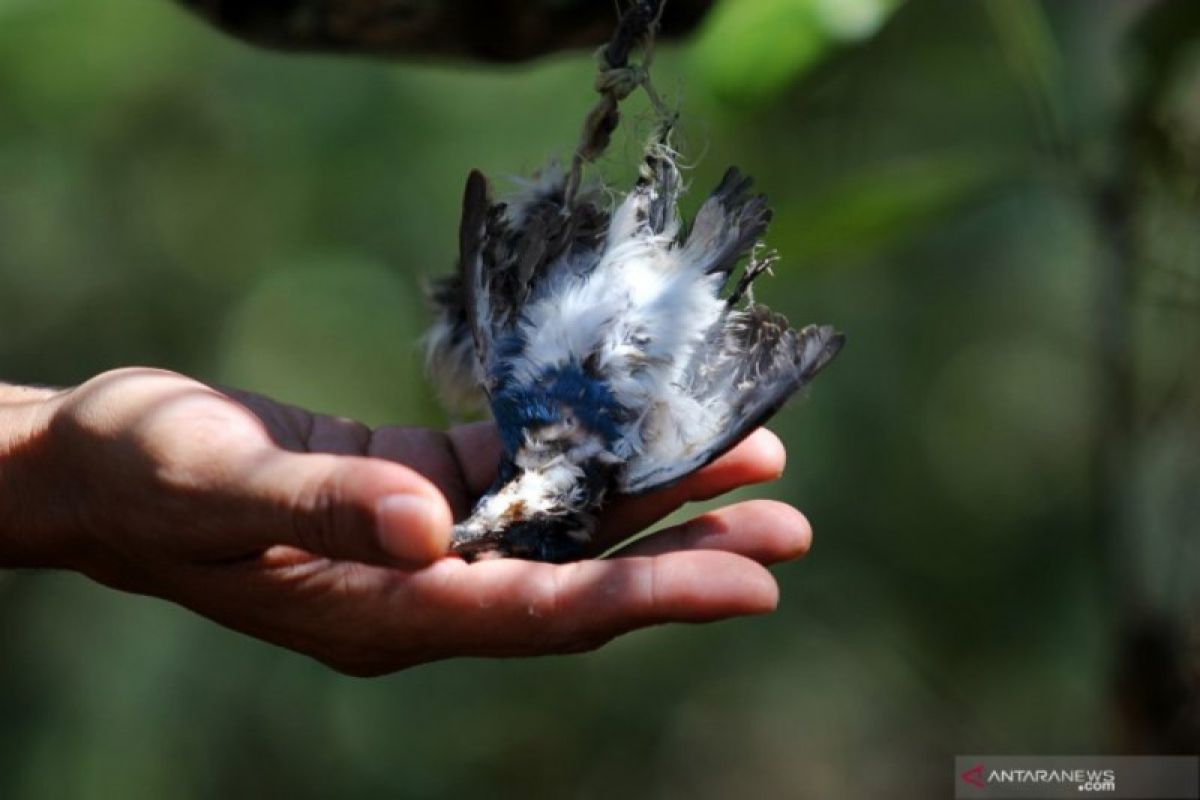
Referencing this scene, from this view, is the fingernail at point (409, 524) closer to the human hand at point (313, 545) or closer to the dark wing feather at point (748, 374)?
the human hand at point (313, 545)

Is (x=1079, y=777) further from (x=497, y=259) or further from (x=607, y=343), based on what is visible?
(x=497, y=259)

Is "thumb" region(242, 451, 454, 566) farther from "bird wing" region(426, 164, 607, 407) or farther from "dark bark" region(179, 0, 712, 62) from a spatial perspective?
"dark bark" region(179, 0, 712, 62)

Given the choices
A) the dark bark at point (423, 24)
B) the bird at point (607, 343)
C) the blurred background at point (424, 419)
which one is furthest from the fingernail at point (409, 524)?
the blurred background at point (424, 419)

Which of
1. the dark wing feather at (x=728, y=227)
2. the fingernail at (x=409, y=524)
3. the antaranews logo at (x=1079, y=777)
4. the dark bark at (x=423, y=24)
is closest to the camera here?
the fingernail at (x=409, y=524)

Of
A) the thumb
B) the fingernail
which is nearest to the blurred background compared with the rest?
the thumb

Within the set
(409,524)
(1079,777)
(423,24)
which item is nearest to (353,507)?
(409,524)

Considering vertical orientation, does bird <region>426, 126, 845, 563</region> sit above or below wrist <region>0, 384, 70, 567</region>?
above

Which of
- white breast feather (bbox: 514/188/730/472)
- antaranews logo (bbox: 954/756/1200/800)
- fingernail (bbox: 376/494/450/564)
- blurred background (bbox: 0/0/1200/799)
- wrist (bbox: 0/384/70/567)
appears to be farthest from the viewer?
blurred background (bbox: 0/0/1200/799)
